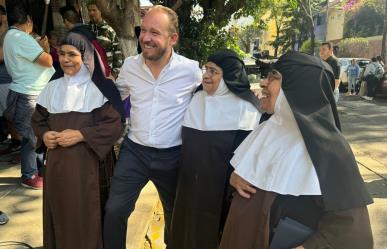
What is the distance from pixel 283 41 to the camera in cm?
5381

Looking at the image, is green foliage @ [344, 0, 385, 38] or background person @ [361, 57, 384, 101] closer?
background person @ [361, 57, 384, 101]

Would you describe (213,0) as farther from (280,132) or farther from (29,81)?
(280,132)

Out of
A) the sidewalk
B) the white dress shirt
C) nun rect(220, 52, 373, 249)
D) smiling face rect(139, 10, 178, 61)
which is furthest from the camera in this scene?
the sidewalk

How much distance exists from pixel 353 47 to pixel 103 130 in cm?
3877

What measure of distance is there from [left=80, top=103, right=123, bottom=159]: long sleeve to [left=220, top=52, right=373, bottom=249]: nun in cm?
112

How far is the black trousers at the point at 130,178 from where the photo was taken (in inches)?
119

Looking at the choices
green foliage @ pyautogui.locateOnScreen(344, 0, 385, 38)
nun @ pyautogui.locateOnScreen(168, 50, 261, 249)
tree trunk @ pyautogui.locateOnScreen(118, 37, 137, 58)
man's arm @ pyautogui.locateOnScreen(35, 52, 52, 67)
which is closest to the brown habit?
nun @ pyautogui.locateOnScreen(168, 50, 261, 249)

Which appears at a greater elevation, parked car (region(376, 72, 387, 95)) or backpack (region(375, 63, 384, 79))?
backpack (region(375, 63, 384, 79))

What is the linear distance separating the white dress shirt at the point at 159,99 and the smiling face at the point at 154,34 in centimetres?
14

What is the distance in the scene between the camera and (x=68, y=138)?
2840 millimetres

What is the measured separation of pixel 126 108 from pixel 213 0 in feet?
37.5

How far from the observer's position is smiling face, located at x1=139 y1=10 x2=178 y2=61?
297cm

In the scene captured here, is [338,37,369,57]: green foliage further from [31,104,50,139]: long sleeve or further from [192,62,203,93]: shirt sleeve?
[31,104,50,139]: long sleeve

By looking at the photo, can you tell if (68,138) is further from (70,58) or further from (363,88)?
(363,88)
